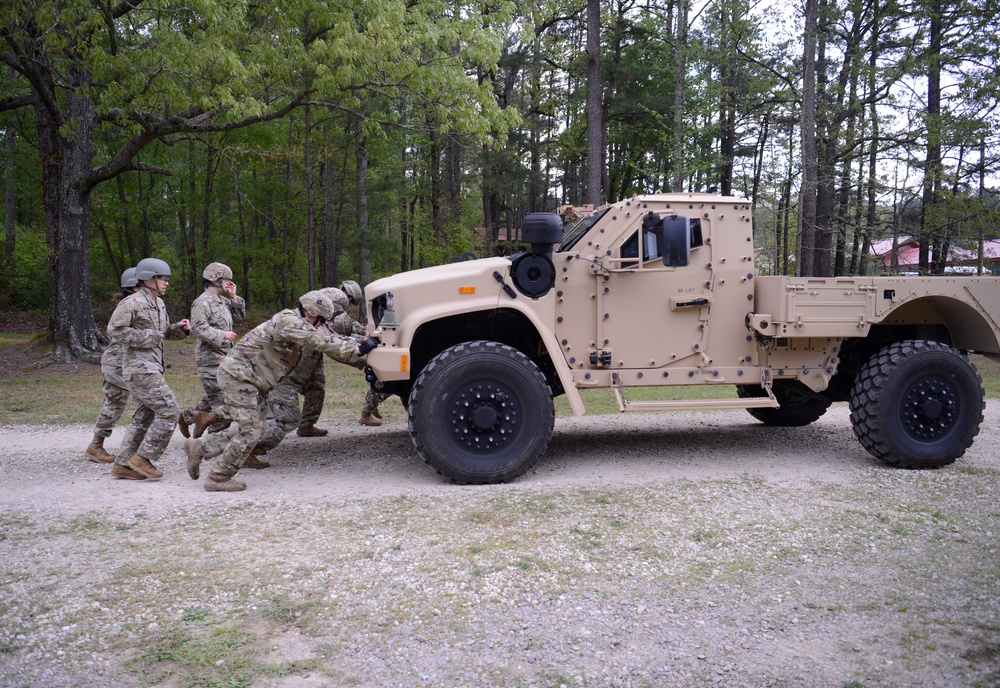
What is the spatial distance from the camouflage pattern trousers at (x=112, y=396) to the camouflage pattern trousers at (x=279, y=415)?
48.9 inches

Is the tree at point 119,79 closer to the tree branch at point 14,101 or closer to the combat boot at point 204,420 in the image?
the tree branch at point 14,101

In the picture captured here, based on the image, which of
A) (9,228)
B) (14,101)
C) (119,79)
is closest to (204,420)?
(119,79)

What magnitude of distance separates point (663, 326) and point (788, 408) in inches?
114

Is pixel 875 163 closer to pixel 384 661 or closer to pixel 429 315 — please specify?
pixel 429 315

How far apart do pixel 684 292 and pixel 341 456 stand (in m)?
3.49

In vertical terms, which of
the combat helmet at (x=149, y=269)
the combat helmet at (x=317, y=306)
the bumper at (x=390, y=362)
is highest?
the combat helmet at (x=149, y=269)

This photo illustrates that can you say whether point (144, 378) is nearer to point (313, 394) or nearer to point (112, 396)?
point (112, 396)

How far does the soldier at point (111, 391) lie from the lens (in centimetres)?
692

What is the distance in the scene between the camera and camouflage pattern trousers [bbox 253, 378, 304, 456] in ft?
22.7

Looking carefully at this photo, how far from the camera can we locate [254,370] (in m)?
6.12

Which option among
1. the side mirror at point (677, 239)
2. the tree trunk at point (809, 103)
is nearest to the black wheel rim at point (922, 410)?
the side mirror at point (677, 239)

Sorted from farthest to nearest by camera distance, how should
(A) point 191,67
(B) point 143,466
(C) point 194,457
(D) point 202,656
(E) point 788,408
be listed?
1. (A) point 191,67
2. (E) point 788,408
3. (B) point 143,466
4. (C) point 194,457
5. (D) point 202,656

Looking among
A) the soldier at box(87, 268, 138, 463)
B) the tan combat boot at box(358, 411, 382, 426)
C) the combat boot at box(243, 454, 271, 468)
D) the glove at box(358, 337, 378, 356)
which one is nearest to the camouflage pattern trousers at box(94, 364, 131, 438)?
the soldier at box(87, 268, 138, 463)

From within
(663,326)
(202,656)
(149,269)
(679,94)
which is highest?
(679,94)
